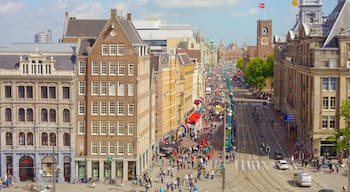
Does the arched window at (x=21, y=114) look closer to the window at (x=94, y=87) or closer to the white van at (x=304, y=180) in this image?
the window at (x=94, y=87)

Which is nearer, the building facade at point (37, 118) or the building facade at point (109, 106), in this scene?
the building facade at point (37, 118)

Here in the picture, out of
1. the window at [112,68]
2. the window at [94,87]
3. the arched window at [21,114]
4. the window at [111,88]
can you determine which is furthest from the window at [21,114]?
the window at [112,68]

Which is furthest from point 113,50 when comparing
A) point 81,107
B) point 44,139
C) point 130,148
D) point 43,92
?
point 44,139

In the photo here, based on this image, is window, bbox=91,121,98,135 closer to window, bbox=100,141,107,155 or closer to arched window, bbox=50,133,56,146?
window, bbox=100,141,107,155

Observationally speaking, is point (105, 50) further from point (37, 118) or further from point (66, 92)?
point (37, 118)

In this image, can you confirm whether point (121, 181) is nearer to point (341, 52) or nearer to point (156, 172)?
point (156, 172)
